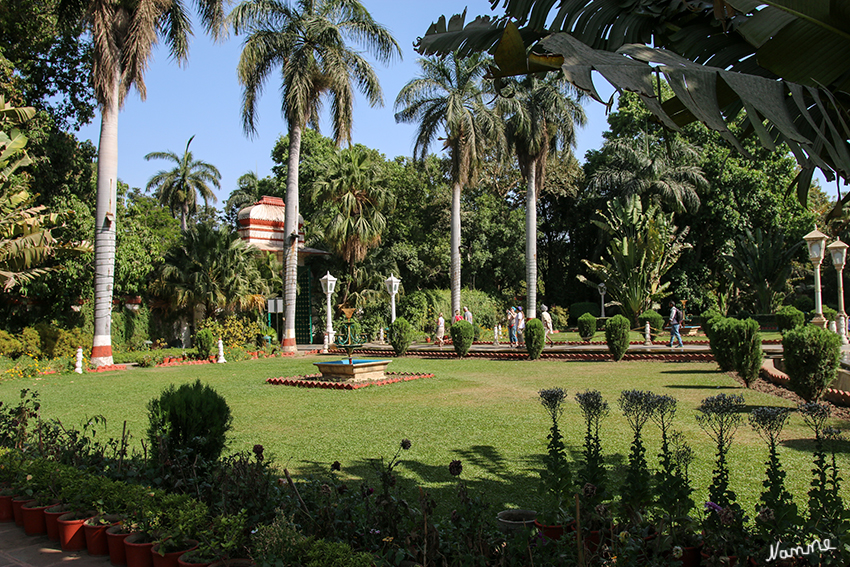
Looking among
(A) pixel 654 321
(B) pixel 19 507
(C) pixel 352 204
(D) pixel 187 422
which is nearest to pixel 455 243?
(C) pixel 352 204

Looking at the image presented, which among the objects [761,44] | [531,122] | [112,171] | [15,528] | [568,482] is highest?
[531,122]

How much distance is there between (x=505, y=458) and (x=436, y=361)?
1361 centimetres

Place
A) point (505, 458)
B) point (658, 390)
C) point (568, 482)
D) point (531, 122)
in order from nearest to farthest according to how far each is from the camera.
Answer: point (568, 482) → point (505, 458) → point (658, 390) → point (531, 122)

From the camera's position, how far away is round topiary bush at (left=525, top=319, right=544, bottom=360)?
19516 mm

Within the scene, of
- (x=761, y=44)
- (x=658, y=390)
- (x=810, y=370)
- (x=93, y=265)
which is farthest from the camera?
(x=93, y=265)

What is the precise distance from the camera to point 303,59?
77.8ft

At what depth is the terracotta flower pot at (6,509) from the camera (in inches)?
190

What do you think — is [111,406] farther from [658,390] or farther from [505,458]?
[658,390]

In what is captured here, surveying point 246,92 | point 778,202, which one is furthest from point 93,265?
point 778,202

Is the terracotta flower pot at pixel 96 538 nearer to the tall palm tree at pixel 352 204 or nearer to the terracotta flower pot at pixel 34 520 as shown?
→ the terracotta flower pot at pixel 34 520

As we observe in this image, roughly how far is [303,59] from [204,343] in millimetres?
11906

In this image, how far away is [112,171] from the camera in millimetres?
18719

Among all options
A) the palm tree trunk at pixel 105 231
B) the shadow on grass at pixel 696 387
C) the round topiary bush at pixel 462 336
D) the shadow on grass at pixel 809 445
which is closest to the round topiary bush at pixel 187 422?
the shadow on grass at pixel 809 445

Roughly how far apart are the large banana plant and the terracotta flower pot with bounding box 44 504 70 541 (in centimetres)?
434
